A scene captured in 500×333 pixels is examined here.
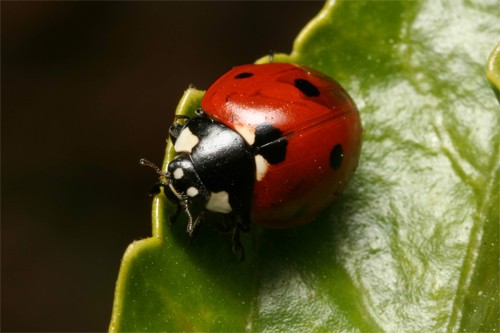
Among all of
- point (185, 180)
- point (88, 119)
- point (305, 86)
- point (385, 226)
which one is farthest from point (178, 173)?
point (88, 119)

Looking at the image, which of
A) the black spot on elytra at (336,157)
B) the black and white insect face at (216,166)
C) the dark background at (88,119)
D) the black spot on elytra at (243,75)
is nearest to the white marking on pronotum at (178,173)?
the black and white insect face at (216,166)

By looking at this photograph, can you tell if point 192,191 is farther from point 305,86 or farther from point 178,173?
point 305,86

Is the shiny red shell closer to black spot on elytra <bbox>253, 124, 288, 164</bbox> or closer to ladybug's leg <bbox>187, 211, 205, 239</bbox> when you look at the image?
black spot on elytra <bbox>253, 124, 288, 164</bbox>

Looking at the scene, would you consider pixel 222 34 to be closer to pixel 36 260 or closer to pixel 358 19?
pixel 36 260

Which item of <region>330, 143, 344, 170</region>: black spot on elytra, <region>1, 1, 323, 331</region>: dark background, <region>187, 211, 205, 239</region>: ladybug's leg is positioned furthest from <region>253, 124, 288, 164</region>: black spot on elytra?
<region>1, 1, 323, 331</region>: dark background

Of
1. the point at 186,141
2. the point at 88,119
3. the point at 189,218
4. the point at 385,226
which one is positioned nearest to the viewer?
the point at 189,218

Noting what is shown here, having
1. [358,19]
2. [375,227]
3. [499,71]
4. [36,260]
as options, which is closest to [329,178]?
[375,227]
